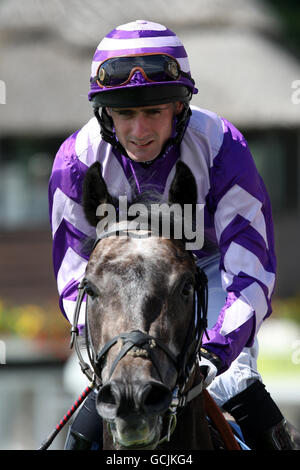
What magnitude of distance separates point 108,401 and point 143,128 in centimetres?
113

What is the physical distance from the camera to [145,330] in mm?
2730

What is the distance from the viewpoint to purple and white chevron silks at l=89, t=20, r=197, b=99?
332cm

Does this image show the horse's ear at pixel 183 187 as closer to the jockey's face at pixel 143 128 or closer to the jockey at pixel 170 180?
the jockey at pixel 170 180

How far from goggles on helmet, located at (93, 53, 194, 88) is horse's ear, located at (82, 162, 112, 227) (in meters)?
0.38

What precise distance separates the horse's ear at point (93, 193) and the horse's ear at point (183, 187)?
230mm

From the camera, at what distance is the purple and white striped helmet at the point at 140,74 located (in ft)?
Answer: 10.7

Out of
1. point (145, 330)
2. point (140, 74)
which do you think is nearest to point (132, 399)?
point (145, 330)

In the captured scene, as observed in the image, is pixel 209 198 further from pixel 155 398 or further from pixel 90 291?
pixel 155 398

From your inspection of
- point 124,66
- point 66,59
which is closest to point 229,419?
point 124,66

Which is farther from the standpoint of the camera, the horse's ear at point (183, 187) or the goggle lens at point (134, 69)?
the goggle lens at point (134, 69)

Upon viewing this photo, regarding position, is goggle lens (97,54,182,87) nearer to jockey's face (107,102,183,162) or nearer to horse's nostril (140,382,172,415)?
jockey's face (107,102,183,162)

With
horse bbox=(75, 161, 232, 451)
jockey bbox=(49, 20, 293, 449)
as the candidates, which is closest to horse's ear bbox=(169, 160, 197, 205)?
horse bbox=(75, 161, 232, 451)

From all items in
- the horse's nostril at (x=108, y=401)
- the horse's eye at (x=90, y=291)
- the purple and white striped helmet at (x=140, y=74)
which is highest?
the purple and white striped helmet at (x=140, y=74)

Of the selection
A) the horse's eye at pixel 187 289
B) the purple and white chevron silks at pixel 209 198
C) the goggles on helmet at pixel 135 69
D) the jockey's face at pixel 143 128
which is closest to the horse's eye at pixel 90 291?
the horse's eye at pixel 187 289
